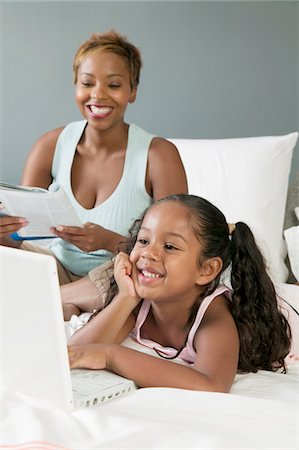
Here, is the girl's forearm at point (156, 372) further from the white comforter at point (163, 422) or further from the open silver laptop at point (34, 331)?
the open silver laptop at point (34, 331)

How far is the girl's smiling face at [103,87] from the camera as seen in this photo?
246 centimetres

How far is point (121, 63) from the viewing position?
249 centimetres

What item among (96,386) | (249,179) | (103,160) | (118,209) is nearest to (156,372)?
(96,386)

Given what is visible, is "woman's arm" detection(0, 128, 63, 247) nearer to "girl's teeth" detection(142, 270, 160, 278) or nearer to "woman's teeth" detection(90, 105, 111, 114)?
"woman's teeth" detection(90, 105, 111, 114)

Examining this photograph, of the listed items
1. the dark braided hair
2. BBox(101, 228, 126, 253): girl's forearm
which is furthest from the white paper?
the dark braided hair

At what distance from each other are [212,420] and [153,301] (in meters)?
0.50

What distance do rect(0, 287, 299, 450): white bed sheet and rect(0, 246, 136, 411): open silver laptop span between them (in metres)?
0.03

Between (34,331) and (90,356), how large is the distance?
276 millimetres

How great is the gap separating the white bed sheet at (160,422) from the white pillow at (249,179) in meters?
1.20

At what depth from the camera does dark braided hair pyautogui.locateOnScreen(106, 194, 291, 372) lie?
5.83ft

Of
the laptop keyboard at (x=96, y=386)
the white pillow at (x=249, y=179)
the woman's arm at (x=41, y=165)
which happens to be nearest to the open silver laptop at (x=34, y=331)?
the laptop keyboard at (x=96, y=386)

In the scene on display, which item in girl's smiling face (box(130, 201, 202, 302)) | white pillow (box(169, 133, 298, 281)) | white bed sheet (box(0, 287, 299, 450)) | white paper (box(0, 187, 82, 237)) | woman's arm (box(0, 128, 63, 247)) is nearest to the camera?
white bed sheet (box(0, 287, 299, 450))

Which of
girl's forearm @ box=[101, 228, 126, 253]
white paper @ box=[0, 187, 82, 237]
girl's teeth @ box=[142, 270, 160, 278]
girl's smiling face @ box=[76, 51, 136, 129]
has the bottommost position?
girl's forearm @ box=[101, 228, 126, 253]

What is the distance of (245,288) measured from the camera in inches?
73.6
